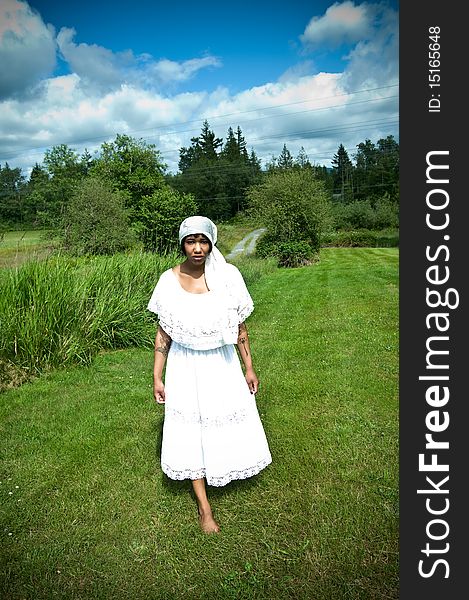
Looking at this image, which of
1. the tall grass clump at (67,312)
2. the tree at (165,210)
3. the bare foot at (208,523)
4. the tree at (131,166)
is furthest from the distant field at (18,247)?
the tree at (131,166)

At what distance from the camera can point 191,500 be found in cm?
295

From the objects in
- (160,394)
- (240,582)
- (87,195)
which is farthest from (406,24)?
(87,195)

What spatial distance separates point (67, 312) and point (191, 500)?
11.8ft

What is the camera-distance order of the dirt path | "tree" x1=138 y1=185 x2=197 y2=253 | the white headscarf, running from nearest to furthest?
the white headscarf → the dirt path → "tree" x1=138 y1=185 x2=197 y2=253

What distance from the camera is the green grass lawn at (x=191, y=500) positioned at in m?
2.30

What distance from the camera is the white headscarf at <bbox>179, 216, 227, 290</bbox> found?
2445 mm

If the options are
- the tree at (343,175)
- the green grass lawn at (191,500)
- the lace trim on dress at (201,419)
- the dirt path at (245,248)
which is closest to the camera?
the green grass lawn at (191,500)

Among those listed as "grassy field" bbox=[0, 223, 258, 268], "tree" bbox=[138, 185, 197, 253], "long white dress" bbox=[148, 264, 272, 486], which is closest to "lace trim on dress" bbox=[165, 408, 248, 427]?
"long white dress" bbox=[148, 264, 272, 486]

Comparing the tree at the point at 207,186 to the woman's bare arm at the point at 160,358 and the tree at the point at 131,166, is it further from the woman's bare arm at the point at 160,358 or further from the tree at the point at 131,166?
the woman's bare arm at the point at 160,358

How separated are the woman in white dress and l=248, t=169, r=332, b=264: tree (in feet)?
64.7

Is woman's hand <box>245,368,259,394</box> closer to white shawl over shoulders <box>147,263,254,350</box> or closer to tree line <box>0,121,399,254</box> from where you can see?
white shawl over shoulders <box>147,263,254,350</box>

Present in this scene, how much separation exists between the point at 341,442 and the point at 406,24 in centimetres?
280

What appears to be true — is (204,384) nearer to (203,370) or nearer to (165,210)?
(203,370)

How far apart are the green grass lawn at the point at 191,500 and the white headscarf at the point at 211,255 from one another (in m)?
1.43
